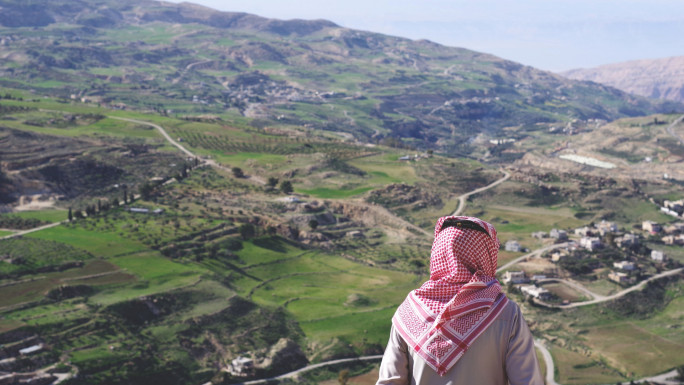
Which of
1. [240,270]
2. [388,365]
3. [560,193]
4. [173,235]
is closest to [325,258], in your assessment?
[240,270]

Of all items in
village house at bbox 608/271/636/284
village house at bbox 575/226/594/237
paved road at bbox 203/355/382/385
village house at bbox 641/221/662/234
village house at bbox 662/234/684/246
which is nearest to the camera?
paved road at bbox 203/355/382/385

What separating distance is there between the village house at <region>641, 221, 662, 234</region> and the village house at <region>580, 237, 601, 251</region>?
17376mm

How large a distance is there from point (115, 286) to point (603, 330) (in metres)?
45.9

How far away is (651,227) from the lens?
10338 cm

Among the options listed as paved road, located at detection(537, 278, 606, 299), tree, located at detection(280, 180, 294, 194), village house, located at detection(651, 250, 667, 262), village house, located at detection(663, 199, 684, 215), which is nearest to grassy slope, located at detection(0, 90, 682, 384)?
paved road, located at detection(537, 278, 606, 299)

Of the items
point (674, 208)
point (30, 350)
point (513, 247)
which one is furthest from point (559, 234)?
point (30, 350)

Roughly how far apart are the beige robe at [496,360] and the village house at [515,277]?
236 ft

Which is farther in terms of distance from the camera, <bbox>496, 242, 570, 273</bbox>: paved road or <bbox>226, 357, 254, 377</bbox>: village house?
<bbox>496, 242, 570, 273</bbox>: paved road

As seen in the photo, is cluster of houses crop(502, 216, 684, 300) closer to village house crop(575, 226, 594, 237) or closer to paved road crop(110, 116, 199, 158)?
village house crop(575, 226, 594, 237)

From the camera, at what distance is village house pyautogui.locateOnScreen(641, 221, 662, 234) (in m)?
→ 103

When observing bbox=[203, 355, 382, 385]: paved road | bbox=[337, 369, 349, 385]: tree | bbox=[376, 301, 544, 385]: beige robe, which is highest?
bbox=[376, 301, 544, 385]: beige robe

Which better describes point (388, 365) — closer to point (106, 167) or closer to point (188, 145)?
point (106, 167)

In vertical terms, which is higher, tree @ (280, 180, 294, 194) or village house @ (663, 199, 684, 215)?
tree @ (280, 180, 294, 194)

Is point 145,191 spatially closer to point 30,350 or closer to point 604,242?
point 30,350
